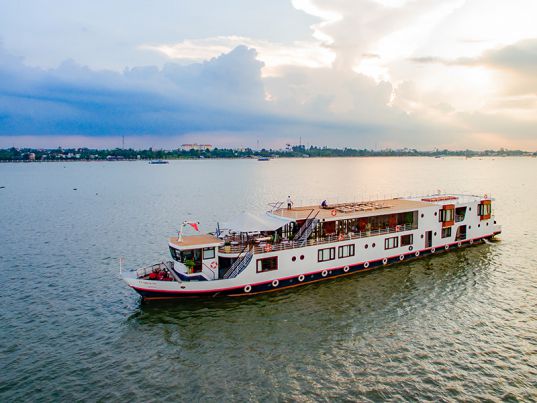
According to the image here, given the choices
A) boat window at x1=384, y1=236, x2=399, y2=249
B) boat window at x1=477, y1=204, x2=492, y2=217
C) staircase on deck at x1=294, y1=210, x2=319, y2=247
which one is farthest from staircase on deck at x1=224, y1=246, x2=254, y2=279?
boat window at x1=477, y1=204, x2=492, y2=217

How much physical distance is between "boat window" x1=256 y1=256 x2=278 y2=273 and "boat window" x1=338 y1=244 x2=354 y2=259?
7617 millimetres

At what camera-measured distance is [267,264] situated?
35562 millimetres

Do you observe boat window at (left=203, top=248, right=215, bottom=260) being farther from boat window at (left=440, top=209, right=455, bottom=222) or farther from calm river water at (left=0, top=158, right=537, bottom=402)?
boat window at (left=440, top=209, right=455, bottom=222)

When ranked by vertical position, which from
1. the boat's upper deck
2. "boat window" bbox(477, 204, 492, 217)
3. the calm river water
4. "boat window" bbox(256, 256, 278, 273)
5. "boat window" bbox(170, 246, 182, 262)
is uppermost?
the boat's upper deck

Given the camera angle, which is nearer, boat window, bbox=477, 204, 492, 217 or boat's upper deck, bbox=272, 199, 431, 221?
boat's upper deck, bbox=272, 199, 431, 221

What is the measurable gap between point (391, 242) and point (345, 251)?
710 cm

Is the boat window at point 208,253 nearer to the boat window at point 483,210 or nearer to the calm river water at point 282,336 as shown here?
the calm river water at point 282,336

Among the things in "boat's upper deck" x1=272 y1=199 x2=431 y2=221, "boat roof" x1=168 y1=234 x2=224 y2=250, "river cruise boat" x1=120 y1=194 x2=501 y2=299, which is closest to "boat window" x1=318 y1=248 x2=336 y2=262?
"river cruise boat" x1=120 y1=194 x2=501 y2=299

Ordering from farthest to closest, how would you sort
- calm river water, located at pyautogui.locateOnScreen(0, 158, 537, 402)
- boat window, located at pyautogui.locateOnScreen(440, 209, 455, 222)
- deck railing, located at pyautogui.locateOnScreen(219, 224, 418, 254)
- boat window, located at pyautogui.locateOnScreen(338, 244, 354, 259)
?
boat window, located at pyautogui.locateOnScreen(440, 209, 455, 222) < boat window, located at pyautogui.locateOnScreen(338, 244, 354, 259) < deck railing, located at pyautogui.locateOnScreen(219, 224, 418, 254) < calm river water, located at pyautogui.locateOnScreen(0, 158, 537, 402)

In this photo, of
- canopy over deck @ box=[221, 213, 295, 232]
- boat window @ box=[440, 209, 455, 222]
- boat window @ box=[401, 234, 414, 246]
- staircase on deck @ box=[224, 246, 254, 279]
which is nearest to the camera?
staircase on deck @ box=[224, 246, 254, 279]

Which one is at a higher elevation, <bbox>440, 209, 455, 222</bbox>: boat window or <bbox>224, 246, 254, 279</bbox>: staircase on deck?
<bbox>440, 209, 455, 222</bbox>: boat window

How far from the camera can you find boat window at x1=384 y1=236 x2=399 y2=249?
4359 cm

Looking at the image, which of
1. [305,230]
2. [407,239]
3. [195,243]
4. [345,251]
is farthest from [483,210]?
[195,243]

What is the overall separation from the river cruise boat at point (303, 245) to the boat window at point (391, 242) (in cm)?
11
